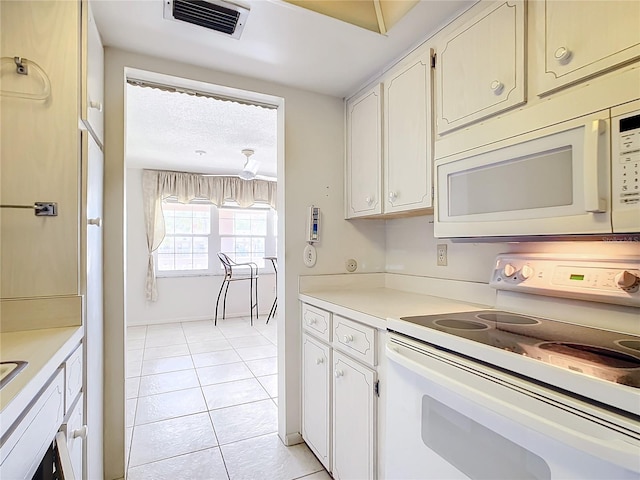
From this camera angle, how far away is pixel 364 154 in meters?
2.01

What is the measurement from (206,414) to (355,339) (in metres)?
1.53

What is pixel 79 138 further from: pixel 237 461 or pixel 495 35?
pixel 237 461

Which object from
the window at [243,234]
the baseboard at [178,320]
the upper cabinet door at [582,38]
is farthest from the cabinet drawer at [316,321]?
the window at [243,234]

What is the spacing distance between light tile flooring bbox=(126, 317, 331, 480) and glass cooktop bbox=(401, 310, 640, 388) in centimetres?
117

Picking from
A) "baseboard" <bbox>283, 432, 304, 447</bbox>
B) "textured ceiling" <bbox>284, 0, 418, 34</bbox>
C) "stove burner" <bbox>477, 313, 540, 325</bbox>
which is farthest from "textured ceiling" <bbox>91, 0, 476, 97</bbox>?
"baseboard" <bbox>283, 432, 304, 447</bbox>

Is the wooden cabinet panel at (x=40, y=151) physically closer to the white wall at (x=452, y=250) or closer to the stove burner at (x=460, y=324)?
the stove burner at (x=460, y=324)

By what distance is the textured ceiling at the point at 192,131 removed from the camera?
2689 millimetres

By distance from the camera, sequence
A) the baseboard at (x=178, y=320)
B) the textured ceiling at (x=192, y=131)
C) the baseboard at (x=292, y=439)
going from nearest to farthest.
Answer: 1. the baseboard at (x=292, y=439)
2. the textured ceiling at (x=192, y=131)
3. the baseboard at (x=178, y=320)

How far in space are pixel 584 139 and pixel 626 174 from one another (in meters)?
0.14

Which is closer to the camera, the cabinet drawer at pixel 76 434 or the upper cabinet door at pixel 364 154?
the cabinet drawer at pixel 76 434

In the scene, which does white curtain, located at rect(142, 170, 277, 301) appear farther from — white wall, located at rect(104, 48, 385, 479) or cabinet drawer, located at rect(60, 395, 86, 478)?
cabinet drawer, located at rect(60, 395, 86, 478)

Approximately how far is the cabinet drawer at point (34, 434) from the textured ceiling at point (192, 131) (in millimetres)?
1922

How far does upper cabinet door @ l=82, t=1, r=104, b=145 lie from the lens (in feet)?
4.10

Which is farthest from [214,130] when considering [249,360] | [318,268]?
[249,360]
